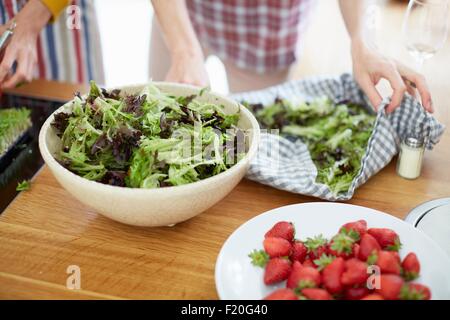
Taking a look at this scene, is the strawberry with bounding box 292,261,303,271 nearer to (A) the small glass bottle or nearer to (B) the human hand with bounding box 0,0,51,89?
(A) the small glass bottle

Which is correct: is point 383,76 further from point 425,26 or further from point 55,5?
point 55,5

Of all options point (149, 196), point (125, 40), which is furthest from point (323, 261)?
point (125, 40)

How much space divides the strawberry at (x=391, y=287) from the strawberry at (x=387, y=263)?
0.06 ft

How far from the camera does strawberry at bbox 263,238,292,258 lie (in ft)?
3.07

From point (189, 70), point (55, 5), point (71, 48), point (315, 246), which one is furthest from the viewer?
point (71, 48)

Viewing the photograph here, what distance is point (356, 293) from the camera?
837mm

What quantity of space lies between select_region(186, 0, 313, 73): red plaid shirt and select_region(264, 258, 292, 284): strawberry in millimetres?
1354

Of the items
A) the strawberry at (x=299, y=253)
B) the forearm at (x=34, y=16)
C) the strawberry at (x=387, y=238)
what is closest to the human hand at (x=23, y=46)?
the forearm at (x=34, y=16)

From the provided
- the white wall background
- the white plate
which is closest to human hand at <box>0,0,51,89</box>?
the white plate

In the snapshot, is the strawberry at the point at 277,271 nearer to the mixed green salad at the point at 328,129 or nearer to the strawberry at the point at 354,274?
the strawberry at the point at 354,274

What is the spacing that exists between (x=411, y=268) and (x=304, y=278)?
0.20 metres

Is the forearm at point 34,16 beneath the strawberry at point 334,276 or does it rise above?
above

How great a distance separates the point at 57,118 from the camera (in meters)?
1.12

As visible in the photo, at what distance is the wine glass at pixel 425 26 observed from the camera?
1.45 m
